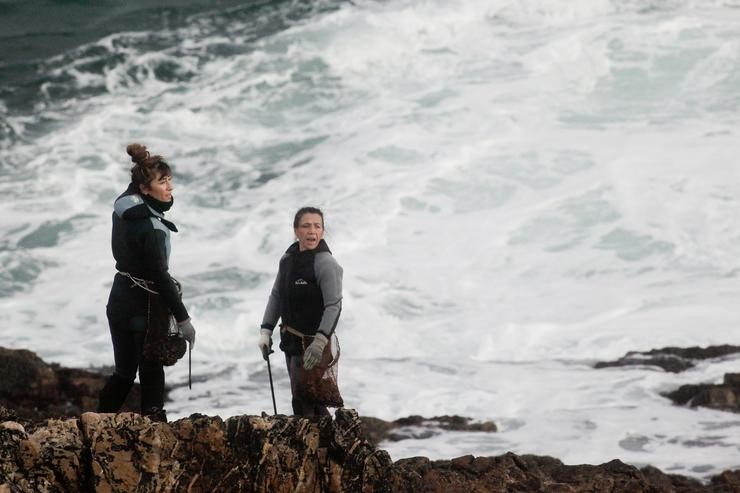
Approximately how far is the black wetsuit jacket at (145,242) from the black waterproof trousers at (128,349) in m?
0.07

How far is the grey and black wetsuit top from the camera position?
5723 millimetres

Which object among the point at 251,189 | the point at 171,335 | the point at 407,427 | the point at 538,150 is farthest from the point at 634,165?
the point at 171,335

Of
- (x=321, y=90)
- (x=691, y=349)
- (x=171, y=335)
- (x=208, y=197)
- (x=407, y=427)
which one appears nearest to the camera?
(x=171, y=335)

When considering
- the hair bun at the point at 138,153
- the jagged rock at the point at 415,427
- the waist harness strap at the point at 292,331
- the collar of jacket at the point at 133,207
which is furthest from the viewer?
the jagged rock at the point at 415,427

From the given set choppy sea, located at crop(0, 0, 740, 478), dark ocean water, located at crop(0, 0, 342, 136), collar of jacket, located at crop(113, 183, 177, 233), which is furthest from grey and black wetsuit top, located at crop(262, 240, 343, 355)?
dark ocean water, located at crop(0, 0, 342, 136)

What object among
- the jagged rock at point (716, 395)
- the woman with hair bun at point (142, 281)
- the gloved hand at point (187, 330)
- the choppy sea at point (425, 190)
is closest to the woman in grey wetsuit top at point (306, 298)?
the gloved hand at point (187, 330)

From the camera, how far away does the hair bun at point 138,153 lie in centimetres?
551

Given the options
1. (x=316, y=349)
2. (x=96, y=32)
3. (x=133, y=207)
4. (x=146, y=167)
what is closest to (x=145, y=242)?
(x=133, y=207)

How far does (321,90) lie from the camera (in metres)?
23.7

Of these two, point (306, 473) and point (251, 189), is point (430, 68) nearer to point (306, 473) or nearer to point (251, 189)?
point (251, 189)

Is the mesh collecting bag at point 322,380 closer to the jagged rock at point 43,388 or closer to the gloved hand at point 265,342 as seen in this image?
the gloved hand at point 265,342

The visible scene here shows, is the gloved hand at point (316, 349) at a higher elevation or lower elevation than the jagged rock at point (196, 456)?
higher

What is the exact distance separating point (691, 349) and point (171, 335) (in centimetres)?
700

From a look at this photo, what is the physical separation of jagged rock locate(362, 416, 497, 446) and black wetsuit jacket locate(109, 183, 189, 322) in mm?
3538
